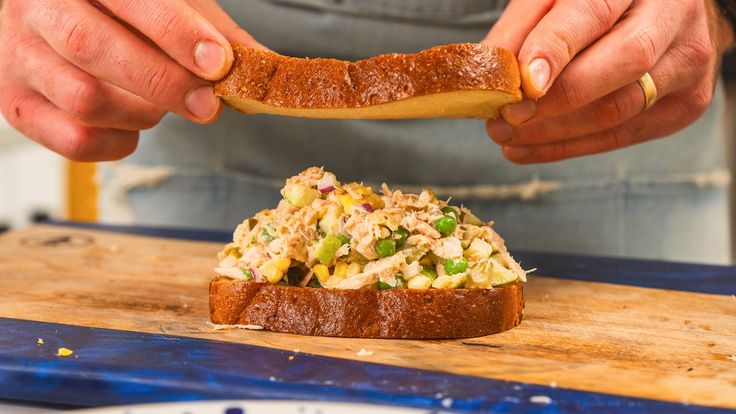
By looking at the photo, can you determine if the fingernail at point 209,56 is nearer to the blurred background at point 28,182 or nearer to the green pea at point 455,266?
the green pea at point 455,266

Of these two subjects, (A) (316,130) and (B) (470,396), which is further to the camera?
(A) (316,130)

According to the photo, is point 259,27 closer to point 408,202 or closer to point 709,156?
point 408,202

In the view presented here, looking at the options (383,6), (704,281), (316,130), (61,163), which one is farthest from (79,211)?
(704,281)

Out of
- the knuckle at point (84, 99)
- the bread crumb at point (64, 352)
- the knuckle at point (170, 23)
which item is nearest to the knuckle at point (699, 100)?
the knuckle at point (170, 23)

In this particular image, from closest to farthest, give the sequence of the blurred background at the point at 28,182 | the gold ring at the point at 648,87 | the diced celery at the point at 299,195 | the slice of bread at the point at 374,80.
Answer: the slice of bread at the point at 374,80 → the diced celery at the point at 299,195 → the gold ring at the point at 648,87 → the blurred background at the point at 28,182

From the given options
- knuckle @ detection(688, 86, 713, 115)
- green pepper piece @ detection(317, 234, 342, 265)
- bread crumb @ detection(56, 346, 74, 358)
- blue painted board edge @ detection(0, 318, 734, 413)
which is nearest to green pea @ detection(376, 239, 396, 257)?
green pepper piece @ detection(317, 234, 342, 265)

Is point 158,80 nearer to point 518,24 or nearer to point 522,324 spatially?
point 518,24

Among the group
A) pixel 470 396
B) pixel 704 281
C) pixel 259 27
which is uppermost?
pixel 259 27

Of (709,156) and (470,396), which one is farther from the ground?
(709,156)
